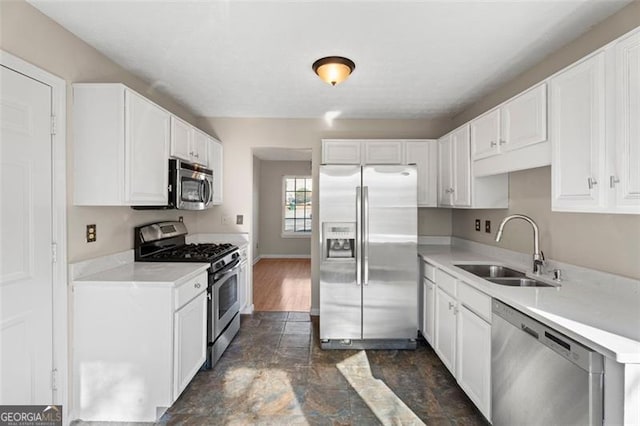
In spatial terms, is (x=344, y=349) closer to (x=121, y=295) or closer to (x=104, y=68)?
(x=121, y=295)

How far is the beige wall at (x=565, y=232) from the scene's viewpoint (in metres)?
1.77

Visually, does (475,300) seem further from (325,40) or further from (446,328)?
(325,40)

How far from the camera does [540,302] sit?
1658 mm

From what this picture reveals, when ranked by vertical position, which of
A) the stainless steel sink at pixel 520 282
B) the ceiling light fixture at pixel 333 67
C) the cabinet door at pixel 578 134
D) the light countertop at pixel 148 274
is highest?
the ceiling light fixture at pixel 333 67

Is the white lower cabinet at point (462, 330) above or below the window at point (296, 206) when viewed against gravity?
below

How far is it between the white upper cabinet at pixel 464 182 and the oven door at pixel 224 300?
7.79ft

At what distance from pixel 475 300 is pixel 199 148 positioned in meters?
2.87

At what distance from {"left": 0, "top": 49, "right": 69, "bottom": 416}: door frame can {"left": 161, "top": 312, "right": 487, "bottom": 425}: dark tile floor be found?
692 mm

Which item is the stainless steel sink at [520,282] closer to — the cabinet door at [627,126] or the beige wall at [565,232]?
the beige wall at [565,232]

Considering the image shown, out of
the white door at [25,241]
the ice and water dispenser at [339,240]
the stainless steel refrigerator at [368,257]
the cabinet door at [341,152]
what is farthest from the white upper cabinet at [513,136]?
the white door at [25,241]

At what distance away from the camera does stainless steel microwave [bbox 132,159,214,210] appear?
2.74 meters

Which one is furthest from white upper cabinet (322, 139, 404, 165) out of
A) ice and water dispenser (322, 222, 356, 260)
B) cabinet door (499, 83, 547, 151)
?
cabinet door (499, 83, 547, 151)

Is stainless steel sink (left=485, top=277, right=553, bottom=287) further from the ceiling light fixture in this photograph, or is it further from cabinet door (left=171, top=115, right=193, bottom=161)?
cabinet door (left=171, top=115, right=193, bottom=161)

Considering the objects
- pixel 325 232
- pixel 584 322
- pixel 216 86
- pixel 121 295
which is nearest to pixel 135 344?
pixel 121 295
